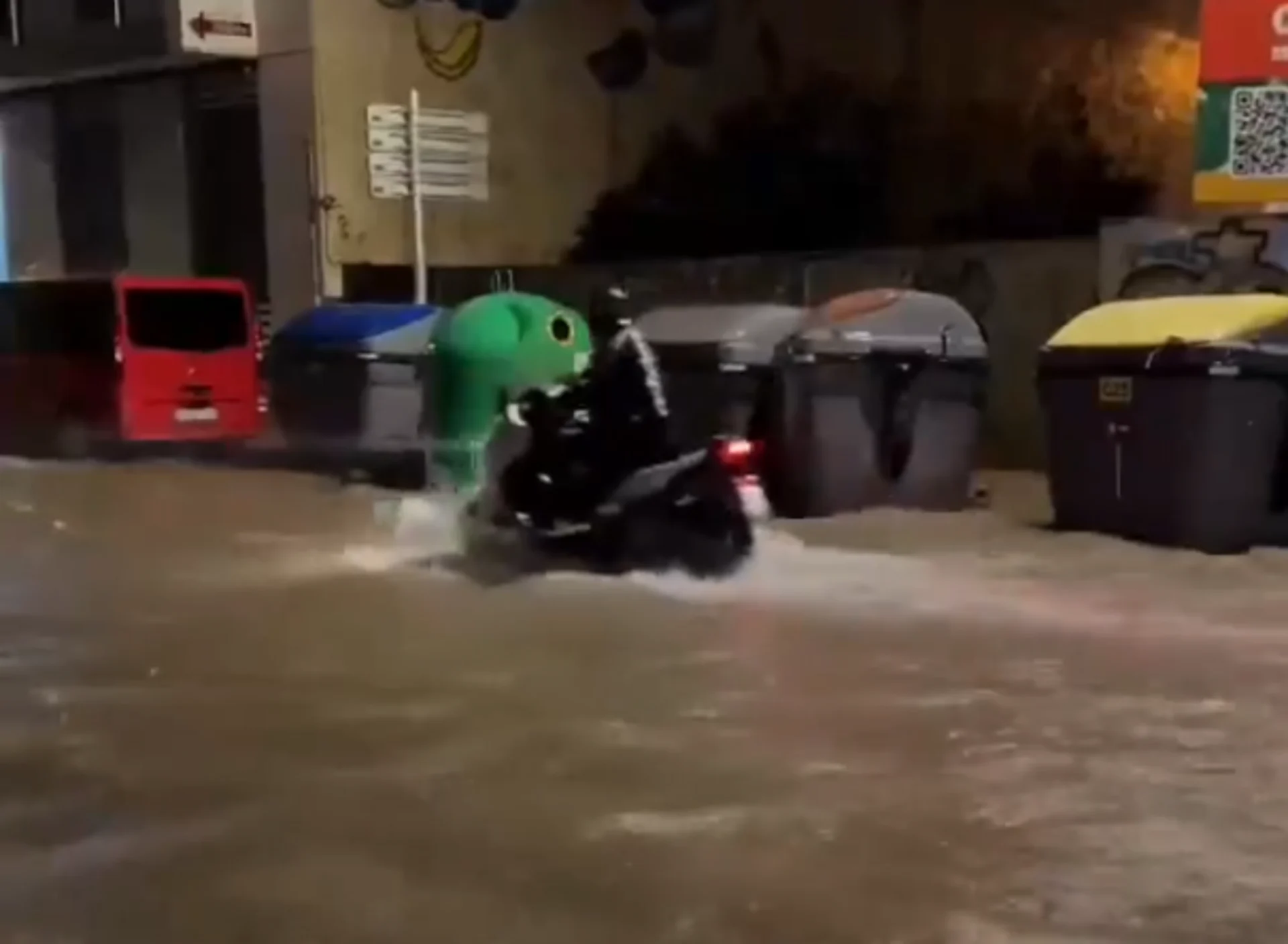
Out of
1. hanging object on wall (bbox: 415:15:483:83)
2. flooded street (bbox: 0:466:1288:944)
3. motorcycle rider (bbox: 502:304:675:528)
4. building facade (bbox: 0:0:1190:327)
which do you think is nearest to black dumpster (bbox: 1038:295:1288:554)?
flooded street (bbox: 0:466:1288:944)

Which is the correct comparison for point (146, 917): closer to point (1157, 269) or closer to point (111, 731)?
point (111, 731)

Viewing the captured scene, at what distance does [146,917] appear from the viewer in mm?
2182

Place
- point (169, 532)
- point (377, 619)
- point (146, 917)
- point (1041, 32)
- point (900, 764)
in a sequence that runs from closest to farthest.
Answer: point (146, 917) → point (900, 764) → point (377, 619) → point (169, 532) → point (1041, 32)

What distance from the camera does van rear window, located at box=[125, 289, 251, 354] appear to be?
955cm

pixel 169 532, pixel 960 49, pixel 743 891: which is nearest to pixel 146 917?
pixel 743 891

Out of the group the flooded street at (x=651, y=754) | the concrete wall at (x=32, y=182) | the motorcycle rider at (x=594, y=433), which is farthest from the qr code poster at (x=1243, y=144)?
the concrete wall at (x=32, y=182)

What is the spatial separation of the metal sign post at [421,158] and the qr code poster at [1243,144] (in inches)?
204

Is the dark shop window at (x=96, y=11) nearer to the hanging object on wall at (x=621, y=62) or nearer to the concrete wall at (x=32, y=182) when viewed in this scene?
the concrete wall at (x=32, y=182)

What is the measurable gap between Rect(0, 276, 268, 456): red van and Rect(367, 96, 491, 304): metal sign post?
135 cm

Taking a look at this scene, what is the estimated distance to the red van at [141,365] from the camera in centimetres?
949

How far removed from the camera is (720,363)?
21.9 feet

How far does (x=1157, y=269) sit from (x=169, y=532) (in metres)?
4.61

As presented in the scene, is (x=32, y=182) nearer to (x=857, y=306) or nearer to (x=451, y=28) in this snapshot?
(x=451, y=28)

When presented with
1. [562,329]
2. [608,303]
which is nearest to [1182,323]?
[562,329]
